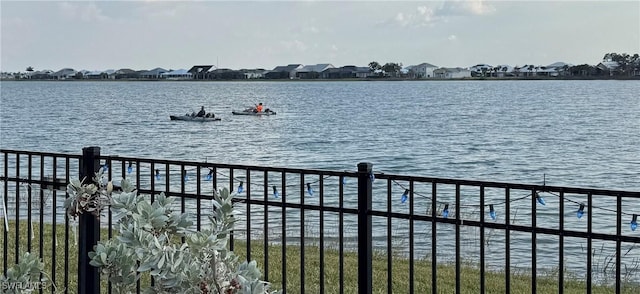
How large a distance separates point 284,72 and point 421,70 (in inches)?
1158

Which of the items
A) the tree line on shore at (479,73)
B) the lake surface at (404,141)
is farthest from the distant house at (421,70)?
the lake surface at (404,141)

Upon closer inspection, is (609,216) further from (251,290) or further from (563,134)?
(563,134)

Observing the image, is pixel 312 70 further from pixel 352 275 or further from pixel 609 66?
pixel 352 275

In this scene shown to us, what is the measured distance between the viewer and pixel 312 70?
180 metres

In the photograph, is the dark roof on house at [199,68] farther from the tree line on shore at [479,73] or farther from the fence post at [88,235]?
the fence post at [88,235]

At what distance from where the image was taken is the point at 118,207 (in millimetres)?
3332

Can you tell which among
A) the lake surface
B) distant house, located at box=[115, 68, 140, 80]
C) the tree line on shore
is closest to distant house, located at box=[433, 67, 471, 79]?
the tree line on shore

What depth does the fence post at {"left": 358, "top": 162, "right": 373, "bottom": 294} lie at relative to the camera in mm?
4668

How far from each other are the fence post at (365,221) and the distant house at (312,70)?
169929mm

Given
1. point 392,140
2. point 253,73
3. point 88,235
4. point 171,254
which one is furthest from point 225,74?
point 171,254

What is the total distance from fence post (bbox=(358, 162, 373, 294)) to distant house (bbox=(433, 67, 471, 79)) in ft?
598

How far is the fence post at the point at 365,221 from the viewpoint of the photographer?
15.3 ft

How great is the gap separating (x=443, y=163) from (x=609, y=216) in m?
18.3

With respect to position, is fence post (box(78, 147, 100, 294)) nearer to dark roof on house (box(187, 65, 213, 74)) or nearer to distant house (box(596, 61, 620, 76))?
distant house (box(596, 61, 620, 76))
